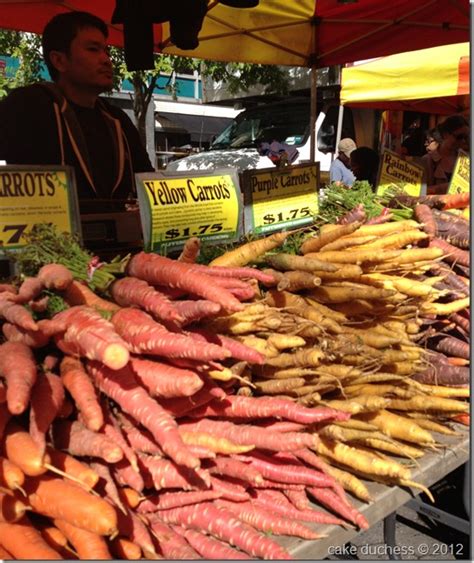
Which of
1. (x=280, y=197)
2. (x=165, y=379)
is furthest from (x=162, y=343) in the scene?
(x=280, y=197)

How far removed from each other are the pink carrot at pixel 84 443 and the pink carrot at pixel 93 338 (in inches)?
7.3

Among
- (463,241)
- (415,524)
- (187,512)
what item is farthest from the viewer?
(415,524)

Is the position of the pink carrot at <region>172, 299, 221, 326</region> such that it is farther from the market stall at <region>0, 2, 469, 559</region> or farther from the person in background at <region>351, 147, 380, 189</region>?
the person in background at <region>351, 147, 380, 189</region>

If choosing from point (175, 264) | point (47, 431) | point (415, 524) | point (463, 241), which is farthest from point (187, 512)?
point (415, 524)

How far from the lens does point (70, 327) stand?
1440 mm

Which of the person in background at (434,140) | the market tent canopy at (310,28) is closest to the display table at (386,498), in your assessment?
the market tent canopy at (310,28)

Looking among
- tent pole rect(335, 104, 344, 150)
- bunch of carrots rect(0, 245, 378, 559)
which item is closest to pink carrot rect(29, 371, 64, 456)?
bunch of carrots rect(0, 245, 378, 559)

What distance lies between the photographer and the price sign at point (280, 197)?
8.03ft

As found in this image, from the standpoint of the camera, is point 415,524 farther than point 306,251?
Yes

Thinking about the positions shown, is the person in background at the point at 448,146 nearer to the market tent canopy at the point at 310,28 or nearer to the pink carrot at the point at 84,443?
the market tent canopy at the point at 310,28

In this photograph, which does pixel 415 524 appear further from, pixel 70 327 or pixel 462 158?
pixel 70 327

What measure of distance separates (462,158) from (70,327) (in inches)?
121

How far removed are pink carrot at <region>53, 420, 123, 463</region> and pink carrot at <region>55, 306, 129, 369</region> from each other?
0.61ft

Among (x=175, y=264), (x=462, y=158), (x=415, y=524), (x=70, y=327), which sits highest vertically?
(x=462, y=158)
